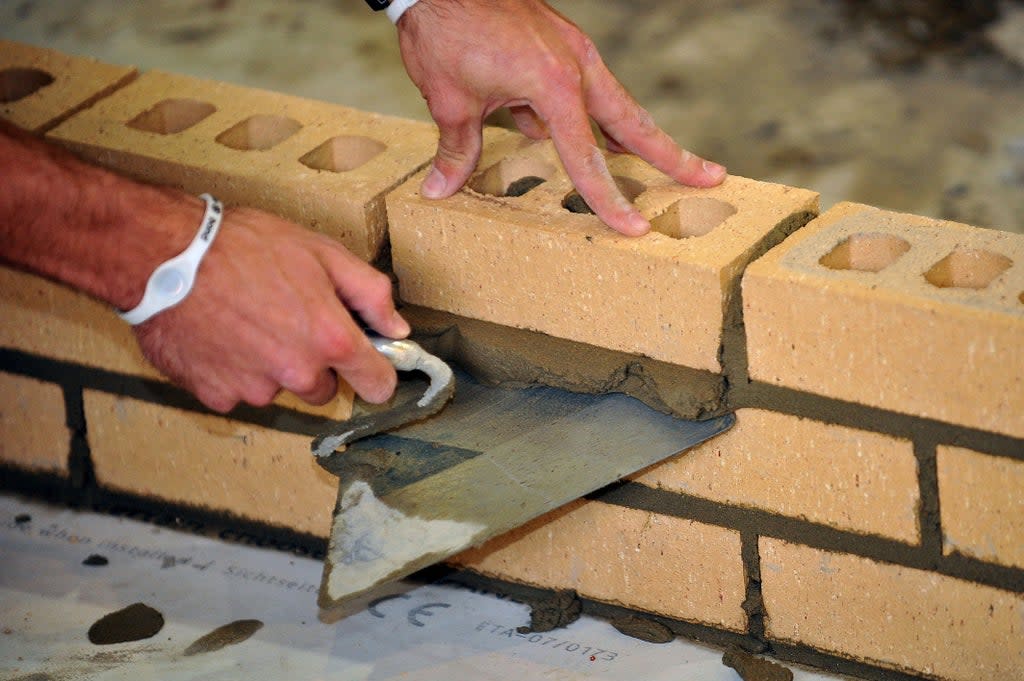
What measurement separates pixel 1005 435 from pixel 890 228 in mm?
377

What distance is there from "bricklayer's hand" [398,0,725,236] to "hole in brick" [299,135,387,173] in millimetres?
274

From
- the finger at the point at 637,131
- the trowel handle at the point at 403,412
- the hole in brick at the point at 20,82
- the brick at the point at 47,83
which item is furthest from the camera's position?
the hole in brick at the point at 20,82

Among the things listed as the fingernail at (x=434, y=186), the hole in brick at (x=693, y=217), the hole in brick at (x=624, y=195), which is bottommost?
the hole in brick at (x=693, y=217)

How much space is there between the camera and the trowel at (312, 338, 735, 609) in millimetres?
2297

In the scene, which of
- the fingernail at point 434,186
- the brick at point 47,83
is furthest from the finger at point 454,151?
the brick at point 47,83

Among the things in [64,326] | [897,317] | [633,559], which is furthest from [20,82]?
[897,317]

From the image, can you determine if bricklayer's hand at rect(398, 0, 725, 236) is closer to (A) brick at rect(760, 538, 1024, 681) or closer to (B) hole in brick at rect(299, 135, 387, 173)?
(B) hole in brick at rect(299, 135, 387, 173)

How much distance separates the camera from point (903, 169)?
394cm

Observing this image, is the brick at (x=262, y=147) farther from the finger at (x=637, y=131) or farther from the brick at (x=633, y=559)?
the brick at (x=633, y=559)

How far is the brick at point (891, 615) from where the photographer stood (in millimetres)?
2330

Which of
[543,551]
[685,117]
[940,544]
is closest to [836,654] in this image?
[940,544]

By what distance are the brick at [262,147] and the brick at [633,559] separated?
571mm

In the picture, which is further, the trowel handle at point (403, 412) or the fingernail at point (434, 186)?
the fingernail at point (434, 186)

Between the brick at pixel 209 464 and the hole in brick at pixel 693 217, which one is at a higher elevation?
the hole in brick at pixel 693 217
